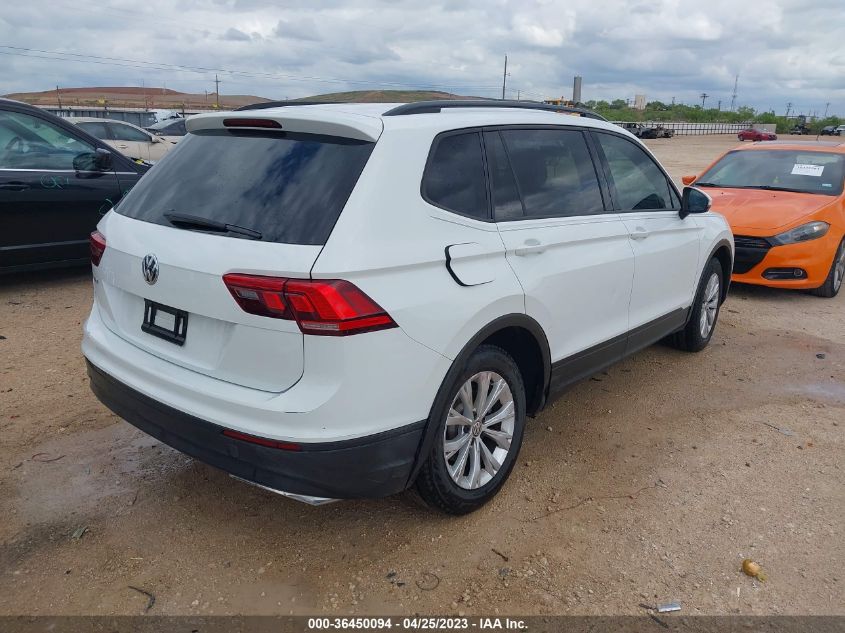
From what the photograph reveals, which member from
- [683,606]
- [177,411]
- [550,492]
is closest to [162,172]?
[177,411]

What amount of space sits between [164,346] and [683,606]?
2312 millimetres

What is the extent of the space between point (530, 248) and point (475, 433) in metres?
0.90

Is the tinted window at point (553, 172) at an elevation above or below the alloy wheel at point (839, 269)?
above

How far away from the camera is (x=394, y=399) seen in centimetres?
251

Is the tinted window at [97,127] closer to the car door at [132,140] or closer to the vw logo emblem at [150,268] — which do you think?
the car door at [132,140]

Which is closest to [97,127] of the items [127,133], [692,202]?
[127,133]

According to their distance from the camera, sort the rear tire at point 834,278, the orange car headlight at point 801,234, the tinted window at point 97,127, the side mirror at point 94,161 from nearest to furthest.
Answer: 1. the side mirror at point 94,161
2. the orange car headlight at point 801,234
3. the rear tire at point 834,278
4. the tinted window at point 97,127

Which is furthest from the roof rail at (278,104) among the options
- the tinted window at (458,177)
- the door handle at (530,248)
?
the door handle at (530,248)

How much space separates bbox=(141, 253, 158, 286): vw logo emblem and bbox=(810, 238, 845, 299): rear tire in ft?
23.4

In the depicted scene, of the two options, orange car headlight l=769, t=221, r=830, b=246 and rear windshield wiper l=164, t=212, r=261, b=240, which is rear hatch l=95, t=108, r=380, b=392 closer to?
rear windshield wiper l=164, t=212, r=261, b=240

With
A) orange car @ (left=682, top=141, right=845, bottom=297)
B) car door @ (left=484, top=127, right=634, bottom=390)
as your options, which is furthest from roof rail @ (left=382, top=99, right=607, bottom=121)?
orange car @ (left=682, top=141, right=845, bottom=297)

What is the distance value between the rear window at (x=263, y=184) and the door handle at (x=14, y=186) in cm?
378

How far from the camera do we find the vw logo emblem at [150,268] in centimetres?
268

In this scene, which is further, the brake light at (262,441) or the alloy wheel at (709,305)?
the alloy wheel at (709,305)
